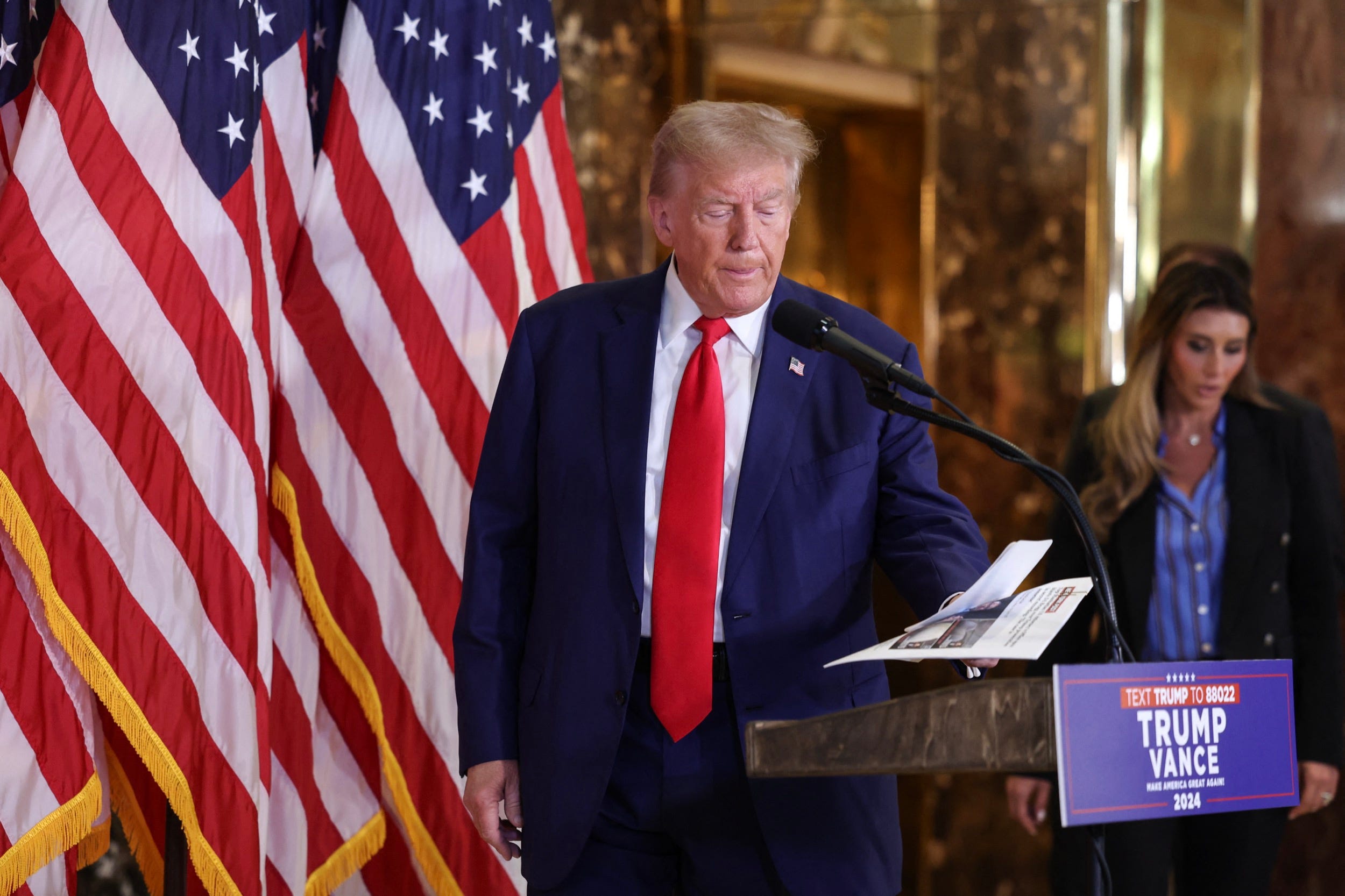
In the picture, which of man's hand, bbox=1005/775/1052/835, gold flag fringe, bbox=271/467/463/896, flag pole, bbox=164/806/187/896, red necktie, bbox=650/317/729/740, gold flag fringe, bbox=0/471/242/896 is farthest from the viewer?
man's hand, bbox=1005/775/1052/835

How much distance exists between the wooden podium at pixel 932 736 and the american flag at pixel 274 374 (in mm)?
1300

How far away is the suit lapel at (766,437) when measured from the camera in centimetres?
187

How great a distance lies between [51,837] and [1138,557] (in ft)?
7.36

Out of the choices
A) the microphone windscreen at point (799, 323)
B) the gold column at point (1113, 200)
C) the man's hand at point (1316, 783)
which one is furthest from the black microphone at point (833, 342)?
the gold column at point (1113, 200)

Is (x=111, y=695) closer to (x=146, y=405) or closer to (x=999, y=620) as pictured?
(x=146, y=405)

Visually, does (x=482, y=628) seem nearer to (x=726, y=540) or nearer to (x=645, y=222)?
(x=726, y=540)

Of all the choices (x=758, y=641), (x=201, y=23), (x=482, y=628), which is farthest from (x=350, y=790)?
(x=201, y=23)

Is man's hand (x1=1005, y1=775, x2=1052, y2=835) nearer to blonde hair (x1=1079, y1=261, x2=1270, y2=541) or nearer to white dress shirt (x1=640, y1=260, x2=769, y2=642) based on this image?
blonde hair (x1=1079, y1=261, x2=1270, y2=541)

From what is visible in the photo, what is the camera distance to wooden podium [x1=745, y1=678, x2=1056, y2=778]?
1.35 metres

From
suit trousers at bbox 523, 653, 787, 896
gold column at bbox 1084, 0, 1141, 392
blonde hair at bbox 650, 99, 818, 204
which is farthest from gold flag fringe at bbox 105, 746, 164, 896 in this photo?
gold column at bbox 1084, 0, 1141, 392

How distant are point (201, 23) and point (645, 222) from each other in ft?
5.27

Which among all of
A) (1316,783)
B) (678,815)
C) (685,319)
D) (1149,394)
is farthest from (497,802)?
(1316,783)

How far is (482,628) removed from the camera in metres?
1.98

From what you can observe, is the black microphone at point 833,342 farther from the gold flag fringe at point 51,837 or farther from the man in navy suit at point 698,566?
the gold flag fringe at point 51,837
